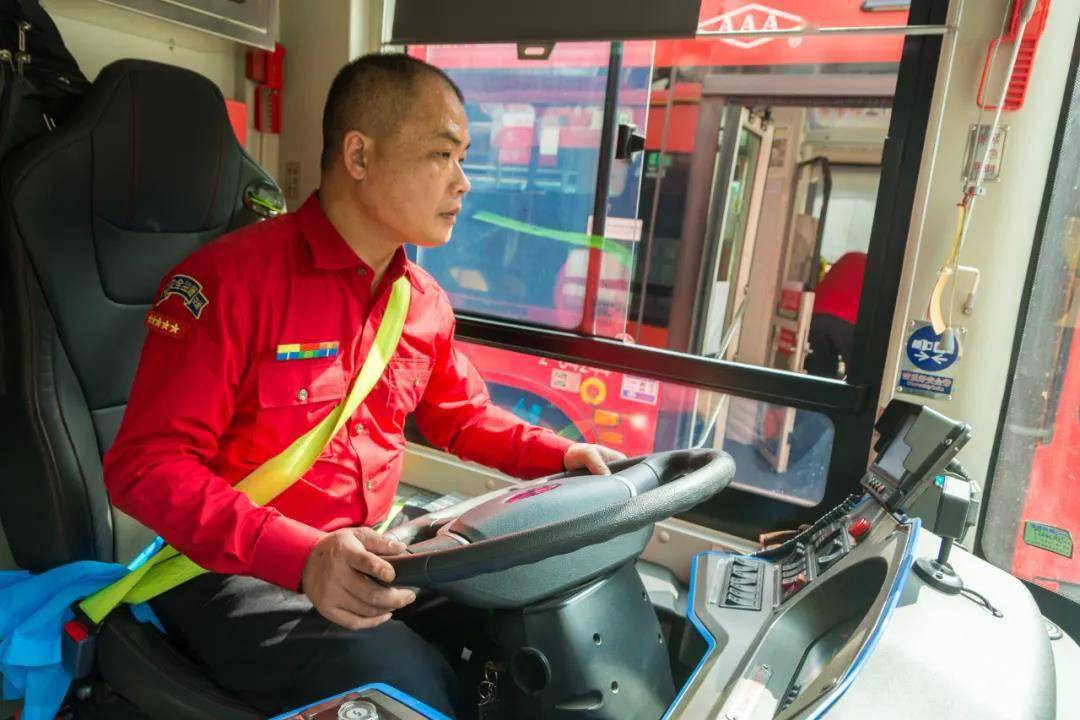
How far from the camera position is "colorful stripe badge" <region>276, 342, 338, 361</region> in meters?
1.40

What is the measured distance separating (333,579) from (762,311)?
2553mm

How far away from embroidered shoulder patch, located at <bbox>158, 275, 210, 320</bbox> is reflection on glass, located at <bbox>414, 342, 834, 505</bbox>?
1358 millimetres

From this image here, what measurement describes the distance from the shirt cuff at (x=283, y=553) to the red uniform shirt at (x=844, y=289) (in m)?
1.82

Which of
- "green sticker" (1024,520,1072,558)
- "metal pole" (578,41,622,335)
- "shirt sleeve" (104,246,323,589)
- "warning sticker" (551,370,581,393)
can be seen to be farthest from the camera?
"warning sticker" (551,370,581,393)

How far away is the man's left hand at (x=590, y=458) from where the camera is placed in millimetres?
1402

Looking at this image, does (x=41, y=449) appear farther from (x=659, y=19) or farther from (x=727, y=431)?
(x=727, y=431)

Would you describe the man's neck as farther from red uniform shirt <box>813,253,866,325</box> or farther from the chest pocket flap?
red uniform shirt <box>813,253,866,325</box>

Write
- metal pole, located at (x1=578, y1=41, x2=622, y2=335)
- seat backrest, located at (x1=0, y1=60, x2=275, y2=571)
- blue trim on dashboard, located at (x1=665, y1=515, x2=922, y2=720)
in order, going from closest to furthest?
blue trim on dashboard, located at (x1=665, y1=515, x2=922, y2=720)
seat backrest, located at (x1=0, y1=60, x2=275, y2=571)
metal pole, located at (x1=578, y1=41, x2=622, y2=335)

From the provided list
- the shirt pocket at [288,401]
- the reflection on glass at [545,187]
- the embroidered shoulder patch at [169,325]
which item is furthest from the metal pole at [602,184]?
the embroidered shoulder patch at [169,325]

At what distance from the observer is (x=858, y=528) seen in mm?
1306

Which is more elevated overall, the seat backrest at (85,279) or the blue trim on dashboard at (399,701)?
the seat backrest at (85,279)

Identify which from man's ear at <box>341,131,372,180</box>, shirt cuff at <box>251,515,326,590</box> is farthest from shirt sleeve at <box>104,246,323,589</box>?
man's ear at <box>341,131,372,180</box>

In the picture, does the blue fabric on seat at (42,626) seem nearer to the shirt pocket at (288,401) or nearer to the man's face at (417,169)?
the shirt pocket at (288,401)

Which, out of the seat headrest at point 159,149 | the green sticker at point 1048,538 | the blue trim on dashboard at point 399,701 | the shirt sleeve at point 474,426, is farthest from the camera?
the green sticker at point 1048,538
